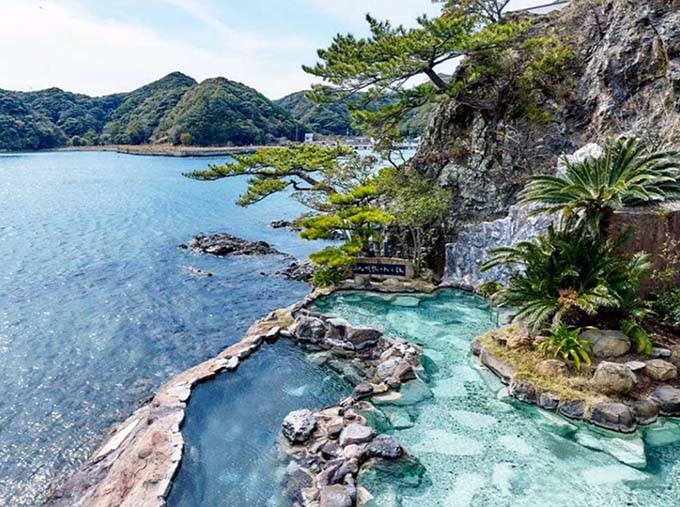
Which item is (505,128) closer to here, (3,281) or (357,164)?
(357,164)

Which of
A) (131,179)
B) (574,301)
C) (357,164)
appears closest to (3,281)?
(357,164)

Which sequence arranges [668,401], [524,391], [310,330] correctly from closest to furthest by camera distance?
[668,401] → [524,391] → [310,330]

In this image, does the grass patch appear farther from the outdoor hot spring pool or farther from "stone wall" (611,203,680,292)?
"stone wall" (611,203,680,292)

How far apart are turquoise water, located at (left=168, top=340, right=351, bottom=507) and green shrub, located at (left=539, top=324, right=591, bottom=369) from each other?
384 cm

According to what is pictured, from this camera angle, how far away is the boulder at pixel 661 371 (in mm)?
7748

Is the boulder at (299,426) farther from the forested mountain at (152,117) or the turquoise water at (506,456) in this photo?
the forested mountain at (152,117)

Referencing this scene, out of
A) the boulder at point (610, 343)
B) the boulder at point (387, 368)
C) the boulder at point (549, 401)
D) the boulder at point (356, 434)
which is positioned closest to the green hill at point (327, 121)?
the boulder at point (387, 368)

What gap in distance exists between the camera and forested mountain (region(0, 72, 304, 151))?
83188 millimetres

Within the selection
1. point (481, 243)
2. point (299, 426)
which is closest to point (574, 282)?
point (481, 243)

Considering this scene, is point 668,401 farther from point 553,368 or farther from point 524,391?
point 524,391

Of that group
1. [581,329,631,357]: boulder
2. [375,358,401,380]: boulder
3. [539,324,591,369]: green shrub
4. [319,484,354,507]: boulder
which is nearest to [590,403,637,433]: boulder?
[539,324,591,369]: green shrub

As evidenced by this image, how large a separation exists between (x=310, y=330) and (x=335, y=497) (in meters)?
5.53

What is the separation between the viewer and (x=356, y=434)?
22.9 feet

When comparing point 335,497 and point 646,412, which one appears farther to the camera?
point 646,412
